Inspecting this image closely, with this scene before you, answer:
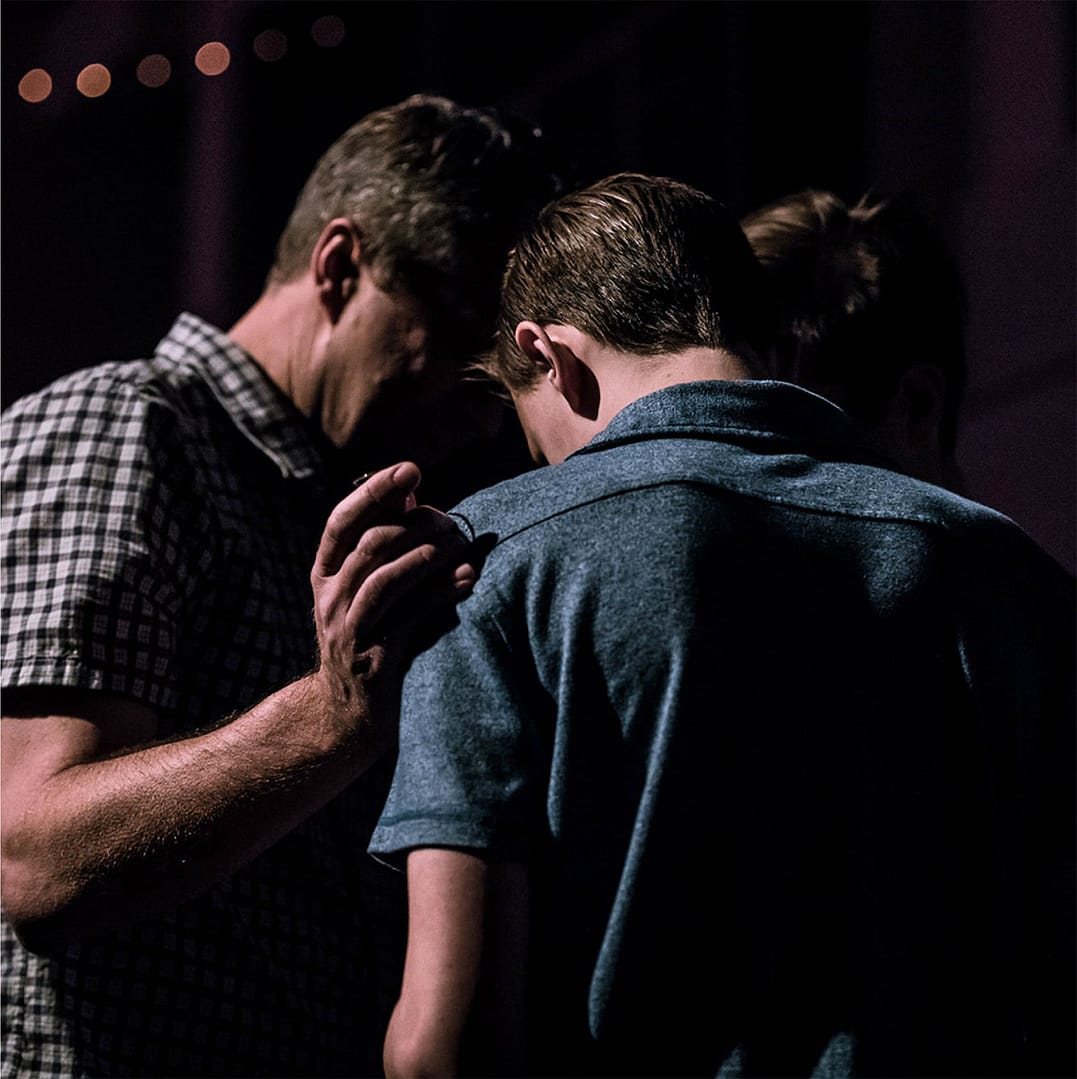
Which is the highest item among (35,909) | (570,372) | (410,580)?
(570,372)

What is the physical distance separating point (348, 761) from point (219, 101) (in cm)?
280

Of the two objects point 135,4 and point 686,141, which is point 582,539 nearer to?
point 686,141

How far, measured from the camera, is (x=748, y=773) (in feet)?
3.11

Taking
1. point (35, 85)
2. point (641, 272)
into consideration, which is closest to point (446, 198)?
point (641, 272)

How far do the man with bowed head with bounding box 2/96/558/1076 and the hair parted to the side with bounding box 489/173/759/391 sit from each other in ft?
0.69

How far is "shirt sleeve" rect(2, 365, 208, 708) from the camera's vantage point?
148cm

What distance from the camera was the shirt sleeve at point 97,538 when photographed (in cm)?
Answer: 148

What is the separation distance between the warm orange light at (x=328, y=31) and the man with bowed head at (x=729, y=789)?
273 centimetres

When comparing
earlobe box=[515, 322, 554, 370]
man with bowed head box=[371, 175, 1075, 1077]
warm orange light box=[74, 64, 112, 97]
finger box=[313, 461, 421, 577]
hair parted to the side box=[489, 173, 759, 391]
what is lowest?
man with bowed head box=[371, 175, 1075, 1077]

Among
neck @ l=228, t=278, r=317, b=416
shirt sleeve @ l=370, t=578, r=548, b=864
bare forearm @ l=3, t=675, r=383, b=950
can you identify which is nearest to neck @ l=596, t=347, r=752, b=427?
shirt sleeve @ l=370, t=578, r=548, b=864

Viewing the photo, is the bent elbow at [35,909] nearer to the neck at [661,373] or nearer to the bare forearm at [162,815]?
the bare forearm at [162,815]

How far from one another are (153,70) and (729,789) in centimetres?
323

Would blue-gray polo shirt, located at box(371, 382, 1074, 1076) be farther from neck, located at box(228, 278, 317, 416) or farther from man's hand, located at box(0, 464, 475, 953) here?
neck, located at box(228, 278, 317, 416)

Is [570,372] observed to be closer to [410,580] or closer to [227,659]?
[410,580]
